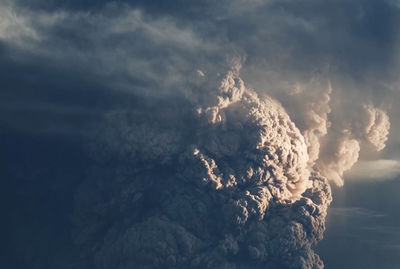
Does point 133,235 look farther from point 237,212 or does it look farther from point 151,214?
point 237,212

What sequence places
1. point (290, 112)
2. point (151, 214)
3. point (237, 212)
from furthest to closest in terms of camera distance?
1. point (290, 112)
2. point (151, 214)
3. point (237, 212)

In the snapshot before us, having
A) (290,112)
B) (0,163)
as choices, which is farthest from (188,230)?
(0,163)

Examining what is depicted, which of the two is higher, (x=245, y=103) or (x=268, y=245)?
(x=245, y=103)

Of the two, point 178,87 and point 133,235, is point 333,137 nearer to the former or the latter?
point 178,87

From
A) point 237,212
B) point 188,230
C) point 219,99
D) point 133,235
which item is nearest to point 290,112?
point 219,99

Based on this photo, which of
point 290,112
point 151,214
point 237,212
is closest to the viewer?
point 237,212

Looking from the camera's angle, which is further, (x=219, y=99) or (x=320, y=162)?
(x=320, y=162)

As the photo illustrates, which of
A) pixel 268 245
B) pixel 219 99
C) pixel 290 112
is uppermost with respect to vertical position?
pixel 290 112
